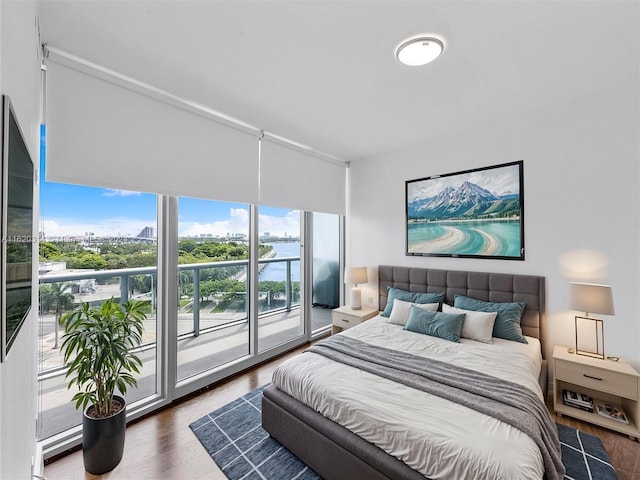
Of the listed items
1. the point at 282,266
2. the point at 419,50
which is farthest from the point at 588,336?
the point at 282,266

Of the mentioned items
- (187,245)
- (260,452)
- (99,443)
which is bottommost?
(260,452)

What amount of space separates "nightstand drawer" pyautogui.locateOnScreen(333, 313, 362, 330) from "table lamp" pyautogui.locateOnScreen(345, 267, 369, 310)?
214 mm

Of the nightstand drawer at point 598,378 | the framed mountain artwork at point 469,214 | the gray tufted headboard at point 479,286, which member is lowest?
the nightstand drawer at point 598,378

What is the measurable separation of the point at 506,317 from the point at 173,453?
3.00 meters

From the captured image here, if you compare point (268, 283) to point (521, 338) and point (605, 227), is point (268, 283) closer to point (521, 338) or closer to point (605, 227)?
point (521, 338)

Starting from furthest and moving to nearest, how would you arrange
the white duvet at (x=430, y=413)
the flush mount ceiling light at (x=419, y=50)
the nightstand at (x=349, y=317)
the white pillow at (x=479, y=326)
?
the nightstand at (x=349, y=317)
the white pillow at (x=479, y=326)
the flush mount ceiling light at (x=419, y=50)
the white duvet at (x=430, y=413)

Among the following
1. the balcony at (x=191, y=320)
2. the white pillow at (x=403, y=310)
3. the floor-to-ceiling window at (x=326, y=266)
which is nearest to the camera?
the balcony at (x=191, y=320)

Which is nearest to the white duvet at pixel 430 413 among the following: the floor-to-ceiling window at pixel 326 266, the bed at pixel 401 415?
the bed at pixel 401 415

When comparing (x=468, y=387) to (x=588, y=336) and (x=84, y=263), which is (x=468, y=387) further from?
(x=84, y=263)

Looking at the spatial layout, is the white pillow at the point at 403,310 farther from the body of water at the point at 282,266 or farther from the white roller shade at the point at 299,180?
the white roller shade at the point at 299,180

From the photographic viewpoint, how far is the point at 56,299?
84.4 inches

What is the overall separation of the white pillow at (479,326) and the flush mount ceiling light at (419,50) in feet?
7.27

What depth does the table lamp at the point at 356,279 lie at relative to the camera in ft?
12.6

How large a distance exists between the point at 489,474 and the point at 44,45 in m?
3.38
